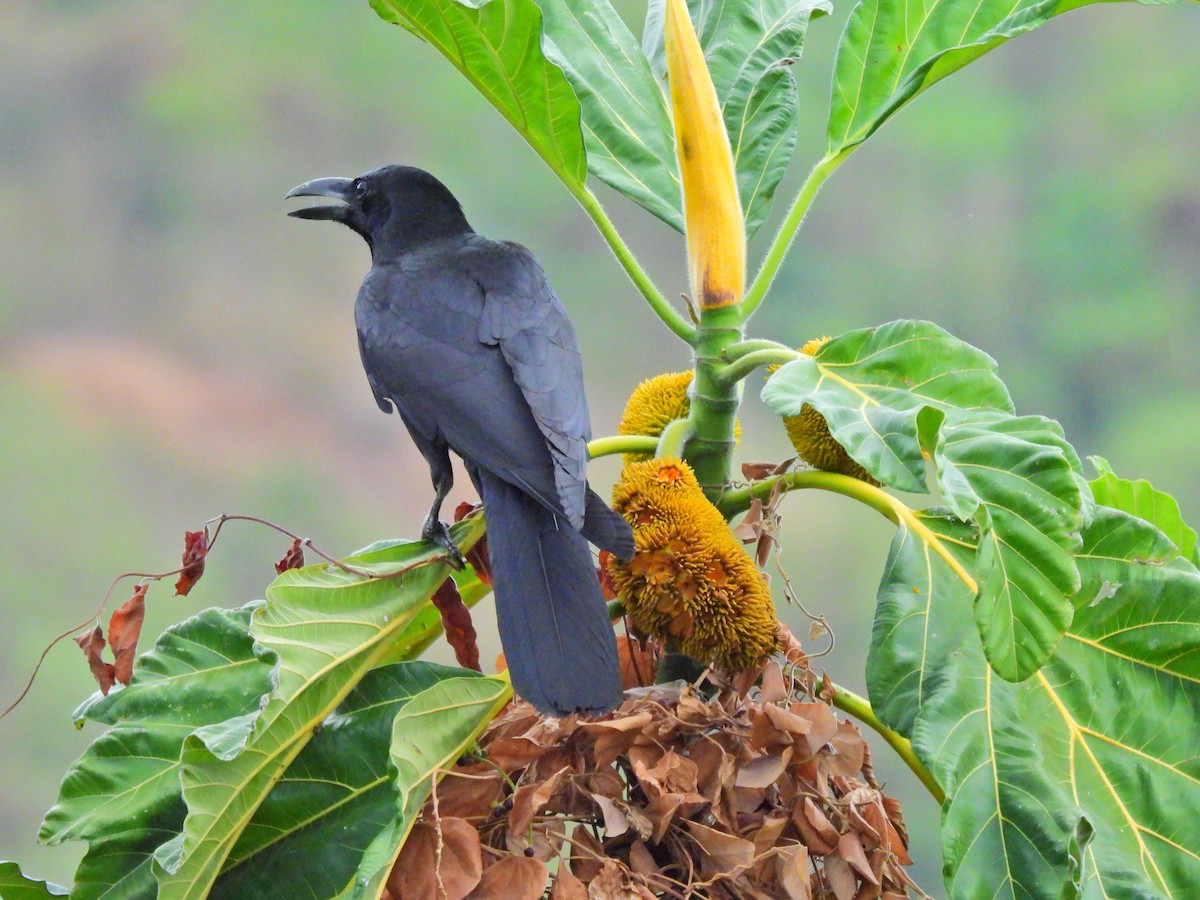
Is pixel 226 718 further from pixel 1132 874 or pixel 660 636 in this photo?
pixel 1132 874

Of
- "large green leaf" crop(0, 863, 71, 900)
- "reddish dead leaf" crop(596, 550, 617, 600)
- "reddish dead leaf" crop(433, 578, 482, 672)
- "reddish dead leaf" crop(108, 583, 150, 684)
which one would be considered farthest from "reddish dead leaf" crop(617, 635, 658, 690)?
"large green leaf" crop(0, 863, 71, 900)

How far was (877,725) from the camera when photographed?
3.94ft

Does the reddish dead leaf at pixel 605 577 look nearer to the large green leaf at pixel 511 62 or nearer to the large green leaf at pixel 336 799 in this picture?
the large green leaf at pixel 336 799

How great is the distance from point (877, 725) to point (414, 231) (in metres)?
0.97

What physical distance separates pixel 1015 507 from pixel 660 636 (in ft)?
1.18

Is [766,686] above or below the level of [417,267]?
below

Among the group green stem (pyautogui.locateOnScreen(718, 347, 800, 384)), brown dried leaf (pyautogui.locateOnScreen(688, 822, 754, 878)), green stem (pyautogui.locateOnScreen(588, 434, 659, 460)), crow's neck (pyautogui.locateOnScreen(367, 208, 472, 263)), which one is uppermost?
crow's neck (pyautogui.locateOnScreen(367, 208, 472, 263))

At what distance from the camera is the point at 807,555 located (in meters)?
3.32

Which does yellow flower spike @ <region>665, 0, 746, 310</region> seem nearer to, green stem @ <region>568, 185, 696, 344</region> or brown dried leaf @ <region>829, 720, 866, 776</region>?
green stem @ <region>568, 185, 696, 344</region>

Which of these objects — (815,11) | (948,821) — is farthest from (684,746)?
(815,11)

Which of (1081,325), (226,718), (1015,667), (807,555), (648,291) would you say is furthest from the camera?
(1081,325)

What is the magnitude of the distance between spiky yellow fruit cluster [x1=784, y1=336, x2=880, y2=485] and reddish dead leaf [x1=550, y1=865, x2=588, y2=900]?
18.3 inches

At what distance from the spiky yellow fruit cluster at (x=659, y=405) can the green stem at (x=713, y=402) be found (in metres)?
0.09

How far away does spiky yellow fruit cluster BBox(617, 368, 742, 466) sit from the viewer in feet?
4.48
